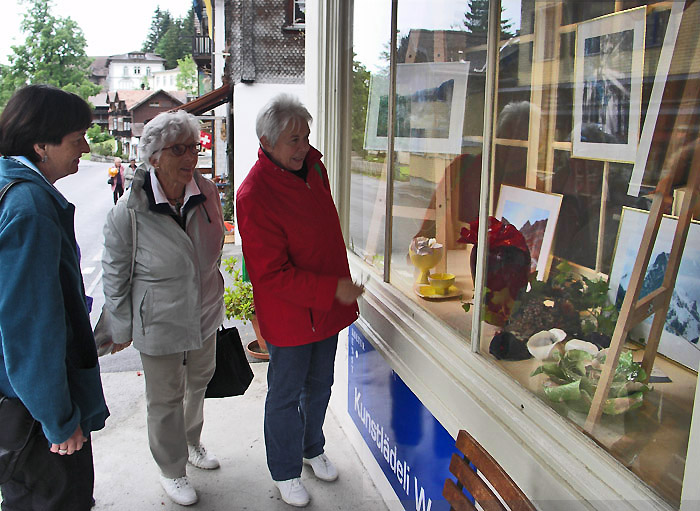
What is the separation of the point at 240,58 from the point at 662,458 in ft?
38.0

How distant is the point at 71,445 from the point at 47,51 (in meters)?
59.7

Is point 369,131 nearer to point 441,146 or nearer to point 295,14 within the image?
point 441,146

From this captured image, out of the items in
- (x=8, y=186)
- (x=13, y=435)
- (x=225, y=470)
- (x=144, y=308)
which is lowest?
(x=225, y=470)

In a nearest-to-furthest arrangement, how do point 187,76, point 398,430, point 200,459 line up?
point 398,430 → point 200,459 → point 187,76

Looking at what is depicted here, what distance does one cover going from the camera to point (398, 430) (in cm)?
236

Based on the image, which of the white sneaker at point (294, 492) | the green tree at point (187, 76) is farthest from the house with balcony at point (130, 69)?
the white sneaker at point (294, 492)

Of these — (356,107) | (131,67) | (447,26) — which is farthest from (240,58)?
(131,67)

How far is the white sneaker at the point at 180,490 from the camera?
8.18 ft

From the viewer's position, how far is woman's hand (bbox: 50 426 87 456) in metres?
1.53

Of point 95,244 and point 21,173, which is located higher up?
point 21,173

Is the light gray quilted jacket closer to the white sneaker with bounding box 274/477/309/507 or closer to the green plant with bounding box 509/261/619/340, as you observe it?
the white sneaker with bounding box 274/477/309/507

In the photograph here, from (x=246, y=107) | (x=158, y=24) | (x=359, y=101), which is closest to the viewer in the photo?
(x=359, y=101)

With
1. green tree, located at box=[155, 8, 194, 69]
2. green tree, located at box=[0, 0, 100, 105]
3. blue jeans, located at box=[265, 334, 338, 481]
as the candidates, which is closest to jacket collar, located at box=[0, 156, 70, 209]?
blue jeans, located at box=[265, 334, 338, 481]

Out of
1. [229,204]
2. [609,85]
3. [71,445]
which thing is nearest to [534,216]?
[609,85]
